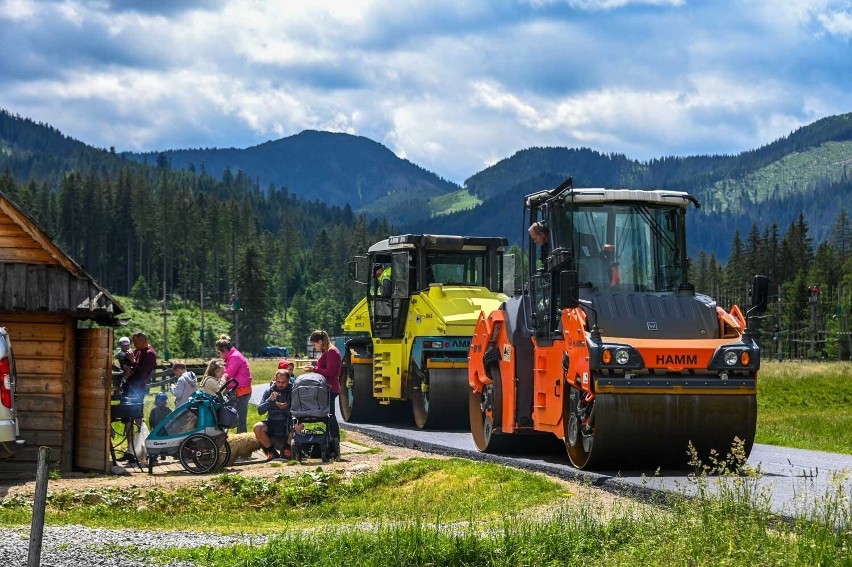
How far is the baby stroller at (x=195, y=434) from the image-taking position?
A: 18641mm

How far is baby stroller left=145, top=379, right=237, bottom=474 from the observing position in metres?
18.6

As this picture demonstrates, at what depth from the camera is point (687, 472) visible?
1461cm

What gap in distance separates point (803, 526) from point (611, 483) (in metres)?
4.03

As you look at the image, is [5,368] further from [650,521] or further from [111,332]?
[650,521]

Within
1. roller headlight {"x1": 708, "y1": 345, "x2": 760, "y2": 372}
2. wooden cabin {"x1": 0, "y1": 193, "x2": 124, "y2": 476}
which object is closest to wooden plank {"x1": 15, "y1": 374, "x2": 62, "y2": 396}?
wooden cabin {"x1": 0, "y1": 193, "x2": 124, "y2": 476}

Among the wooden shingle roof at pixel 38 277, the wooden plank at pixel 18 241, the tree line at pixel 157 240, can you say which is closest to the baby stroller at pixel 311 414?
the wooden shingle roof at pixel 38 277

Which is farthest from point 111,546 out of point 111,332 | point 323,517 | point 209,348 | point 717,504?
point 209,348

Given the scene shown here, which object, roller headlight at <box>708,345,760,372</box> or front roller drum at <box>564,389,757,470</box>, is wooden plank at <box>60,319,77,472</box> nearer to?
front roller drum at <box>564,389,757,470</box>

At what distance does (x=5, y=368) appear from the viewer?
14.1m

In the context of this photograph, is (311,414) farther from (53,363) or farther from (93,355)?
(53,363)

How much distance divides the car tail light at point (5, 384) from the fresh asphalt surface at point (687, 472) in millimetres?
6359

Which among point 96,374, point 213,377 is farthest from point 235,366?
point 96,374

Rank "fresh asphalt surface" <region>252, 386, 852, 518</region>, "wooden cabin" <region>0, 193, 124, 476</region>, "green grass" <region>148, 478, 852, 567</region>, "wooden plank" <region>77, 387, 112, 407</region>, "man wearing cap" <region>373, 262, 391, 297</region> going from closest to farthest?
"green grass" <region>148, 478, 852, 567</region> < "fresh asphalt surface" <region>252, 386, 852, 518</region> < "wooden cabin" <region>0, 193, 124, 476</region> < "wooden plank" <region>77, 387, 112, 407</region> < "man wearing cap" <region>373, 262, 391, 297</region>

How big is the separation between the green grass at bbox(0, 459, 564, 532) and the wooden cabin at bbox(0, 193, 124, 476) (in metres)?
2.96
